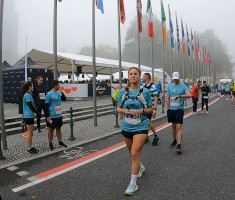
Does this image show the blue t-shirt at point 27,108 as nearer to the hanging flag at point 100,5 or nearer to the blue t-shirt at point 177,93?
the blue t-shirt at point 177,93

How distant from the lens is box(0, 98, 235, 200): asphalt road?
3.41 metres

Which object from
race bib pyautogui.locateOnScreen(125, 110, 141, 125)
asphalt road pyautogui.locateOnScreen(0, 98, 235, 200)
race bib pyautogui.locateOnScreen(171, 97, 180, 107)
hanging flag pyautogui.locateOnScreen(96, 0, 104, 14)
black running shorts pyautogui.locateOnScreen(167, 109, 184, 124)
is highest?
hanging flag pyautogui.locateOnScreen(96, 0, 104, 14)

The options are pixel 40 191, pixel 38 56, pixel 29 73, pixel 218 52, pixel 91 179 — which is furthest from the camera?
pixel 218 52

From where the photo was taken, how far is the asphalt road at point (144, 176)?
341 cm

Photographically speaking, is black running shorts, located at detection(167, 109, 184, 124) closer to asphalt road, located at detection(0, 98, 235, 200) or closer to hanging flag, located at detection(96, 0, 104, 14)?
asphalt road, located at detection(0, 98, 235, 200)

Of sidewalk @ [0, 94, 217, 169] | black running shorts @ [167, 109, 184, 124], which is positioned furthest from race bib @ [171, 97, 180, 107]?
sidewalk @ [0, 94, 217, 169]

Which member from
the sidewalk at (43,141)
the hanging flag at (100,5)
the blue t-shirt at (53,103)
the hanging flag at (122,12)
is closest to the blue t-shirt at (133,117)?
the blue t-shirt at (53,103)

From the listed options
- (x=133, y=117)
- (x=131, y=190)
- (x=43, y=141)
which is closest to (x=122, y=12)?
(x=43, y=141)

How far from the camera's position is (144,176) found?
4078 mm

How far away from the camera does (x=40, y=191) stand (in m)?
3.58

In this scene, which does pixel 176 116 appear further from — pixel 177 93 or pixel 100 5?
pixel 100 5

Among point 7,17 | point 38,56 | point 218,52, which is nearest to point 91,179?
point 38,56

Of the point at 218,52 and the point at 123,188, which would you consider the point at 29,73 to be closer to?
the point at 123,188

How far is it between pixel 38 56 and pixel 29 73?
23.5 feet
